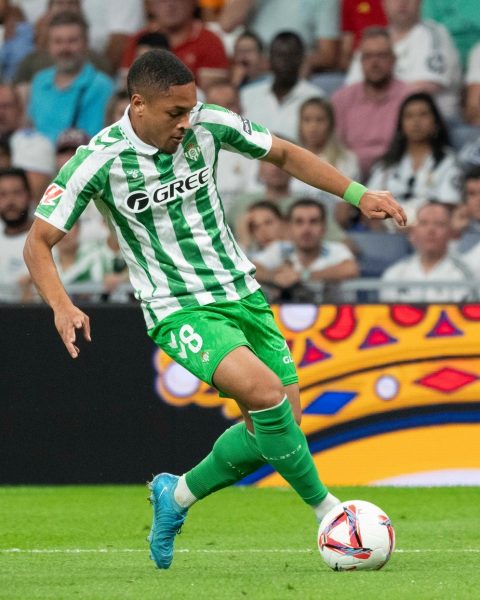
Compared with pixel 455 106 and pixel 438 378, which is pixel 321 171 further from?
pixel 455 106

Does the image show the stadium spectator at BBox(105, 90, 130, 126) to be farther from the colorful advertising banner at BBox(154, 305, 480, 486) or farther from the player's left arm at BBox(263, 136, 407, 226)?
the player's left arm at BBox(263, 136, 407, 226)

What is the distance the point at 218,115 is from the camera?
19.8ft

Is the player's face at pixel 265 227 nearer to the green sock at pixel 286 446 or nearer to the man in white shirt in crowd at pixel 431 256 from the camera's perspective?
the man in white shirt in crowd at pixel 431 256

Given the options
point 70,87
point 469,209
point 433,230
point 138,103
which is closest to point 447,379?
point 433,230

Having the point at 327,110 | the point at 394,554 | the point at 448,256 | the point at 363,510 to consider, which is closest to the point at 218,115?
the point at 363,510

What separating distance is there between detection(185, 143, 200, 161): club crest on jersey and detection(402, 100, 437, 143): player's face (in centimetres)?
627

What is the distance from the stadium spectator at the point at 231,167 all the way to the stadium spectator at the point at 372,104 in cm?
91

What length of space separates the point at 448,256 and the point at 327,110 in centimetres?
225

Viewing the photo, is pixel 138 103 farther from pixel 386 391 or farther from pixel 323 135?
pixel 323 135

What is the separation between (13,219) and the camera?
38.8 ft

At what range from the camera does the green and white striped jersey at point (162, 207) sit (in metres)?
5.79

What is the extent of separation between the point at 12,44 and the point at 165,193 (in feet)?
29.8

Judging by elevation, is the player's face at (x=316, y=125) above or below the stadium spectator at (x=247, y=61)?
below

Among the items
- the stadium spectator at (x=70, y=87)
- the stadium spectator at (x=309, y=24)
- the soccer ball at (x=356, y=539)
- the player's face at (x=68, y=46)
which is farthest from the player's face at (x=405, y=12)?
the soccer ball at (x=356, y=539)
